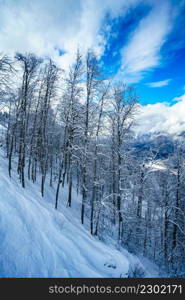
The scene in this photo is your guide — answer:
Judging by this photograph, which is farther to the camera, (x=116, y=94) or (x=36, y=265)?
(x=116, y=94)

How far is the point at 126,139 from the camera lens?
14.4 meters

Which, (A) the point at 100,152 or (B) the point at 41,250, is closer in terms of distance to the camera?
(B) the point at 41,250

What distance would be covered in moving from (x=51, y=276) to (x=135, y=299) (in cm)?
275

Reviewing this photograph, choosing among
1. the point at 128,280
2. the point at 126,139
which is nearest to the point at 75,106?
the point at 126,139

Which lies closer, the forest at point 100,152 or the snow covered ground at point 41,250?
the snow covered ground at point 41,250

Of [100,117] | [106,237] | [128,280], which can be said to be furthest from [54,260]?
[100,117]

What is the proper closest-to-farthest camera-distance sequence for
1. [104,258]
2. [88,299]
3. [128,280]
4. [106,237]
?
[88,299] → [128,280] → [104,258] → [106,237]

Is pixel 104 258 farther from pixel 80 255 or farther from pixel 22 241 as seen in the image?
pixel 22 241

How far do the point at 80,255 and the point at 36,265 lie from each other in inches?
103

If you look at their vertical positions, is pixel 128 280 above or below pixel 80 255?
above

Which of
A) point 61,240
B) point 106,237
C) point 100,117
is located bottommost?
point 106,237

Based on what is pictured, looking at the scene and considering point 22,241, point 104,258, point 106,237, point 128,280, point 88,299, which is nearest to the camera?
point 88,299

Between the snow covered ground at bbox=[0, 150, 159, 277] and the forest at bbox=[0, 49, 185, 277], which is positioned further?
the forest at bbox=[0, 49, 185, 277]

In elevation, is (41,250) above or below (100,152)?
below
